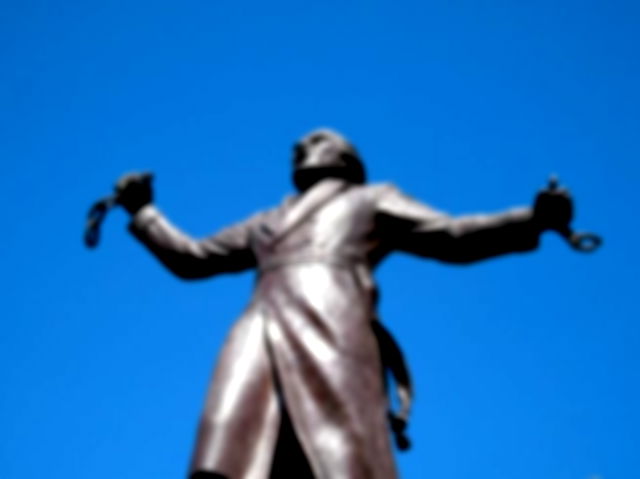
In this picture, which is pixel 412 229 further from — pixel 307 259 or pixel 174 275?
pixel 174 275

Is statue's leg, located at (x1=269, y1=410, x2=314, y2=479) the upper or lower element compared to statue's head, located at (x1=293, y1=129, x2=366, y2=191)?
lower

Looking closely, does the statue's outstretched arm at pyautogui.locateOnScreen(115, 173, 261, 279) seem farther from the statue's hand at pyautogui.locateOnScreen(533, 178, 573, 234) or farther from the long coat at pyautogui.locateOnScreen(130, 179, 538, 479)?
the statue's hand at pyautogui.locateOnScreen(533, 178, 573, 234)

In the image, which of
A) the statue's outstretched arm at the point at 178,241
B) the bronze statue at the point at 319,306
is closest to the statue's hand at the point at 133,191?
the statue's outstretched arm at the point at 178,241

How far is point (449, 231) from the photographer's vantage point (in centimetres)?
723

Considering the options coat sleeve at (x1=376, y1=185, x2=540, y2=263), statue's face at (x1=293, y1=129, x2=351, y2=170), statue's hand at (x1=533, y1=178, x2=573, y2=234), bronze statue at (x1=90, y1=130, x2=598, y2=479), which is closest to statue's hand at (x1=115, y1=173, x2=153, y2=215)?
bronze statue at (x1=90, y1=130, x2=598, y2=479)

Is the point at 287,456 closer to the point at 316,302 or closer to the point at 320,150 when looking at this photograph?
the point at 316,302

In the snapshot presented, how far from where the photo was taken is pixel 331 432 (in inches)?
250

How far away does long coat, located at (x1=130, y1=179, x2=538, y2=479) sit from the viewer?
6.40 metres

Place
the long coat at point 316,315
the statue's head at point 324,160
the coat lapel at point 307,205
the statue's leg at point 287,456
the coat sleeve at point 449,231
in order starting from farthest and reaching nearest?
the statue's head at point 324,160 < the coat lapel at point 307,205 < the coat sleeve at point 449,231 < the statue's leg at point 287,456 < the long coat at point 316,315

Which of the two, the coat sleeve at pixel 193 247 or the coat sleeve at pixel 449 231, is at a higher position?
the coat sleeve at pixel 193 247

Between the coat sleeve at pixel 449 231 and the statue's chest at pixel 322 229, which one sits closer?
the coat sleeve at pixel 449 231

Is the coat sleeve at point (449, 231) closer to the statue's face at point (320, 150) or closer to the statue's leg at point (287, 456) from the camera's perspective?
the statue's face at point (320, 150)

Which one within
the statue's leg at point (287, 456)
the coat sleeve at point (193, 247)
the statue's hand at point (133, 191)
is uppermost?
the statue's hand at point (133, 191)

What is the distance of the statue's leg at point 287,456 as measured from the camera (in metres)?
6.51
